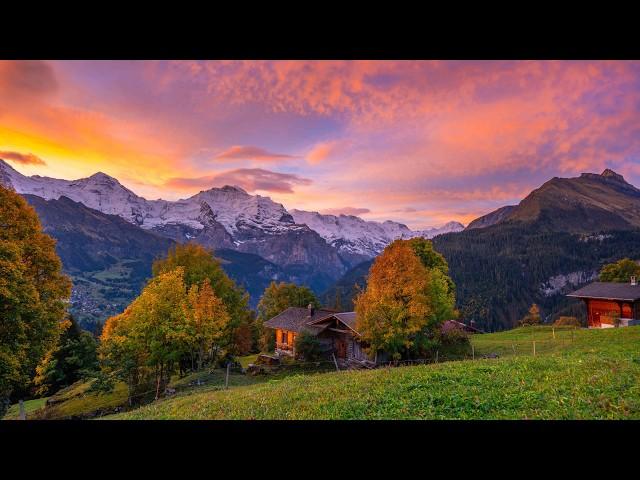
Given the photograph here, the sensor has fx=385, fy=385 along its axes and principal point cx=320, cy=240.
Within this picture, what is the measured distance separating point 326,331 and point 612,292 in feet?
120

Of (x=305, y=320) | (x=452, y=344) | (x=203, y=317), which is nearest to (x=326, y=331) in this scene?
(x=305, y=320)

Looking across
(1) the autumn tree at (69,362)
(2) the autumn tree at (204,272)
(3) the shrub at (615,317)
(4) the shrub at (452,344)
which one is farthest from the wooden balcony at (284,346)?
(3) the shrub at (615,317)

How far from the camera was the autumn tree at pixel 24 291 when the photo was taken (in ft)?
55.9

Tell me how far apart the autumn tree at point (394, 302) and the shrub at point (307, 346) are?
40.4 feet

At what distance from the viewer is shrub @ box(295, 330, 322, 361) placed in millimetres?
41750

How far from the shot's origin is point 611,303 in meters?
48.7

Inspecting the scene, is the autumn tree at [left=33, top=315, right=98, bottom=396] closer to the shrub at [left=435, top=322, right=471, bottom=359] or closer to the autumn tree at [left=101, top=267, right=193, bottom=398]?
the autumn tree at [left=101, top=267, right=193, bottom=398]

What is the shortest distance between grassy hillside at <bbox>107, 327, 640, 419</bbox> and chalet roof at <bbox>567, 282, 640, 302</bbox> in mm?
39668

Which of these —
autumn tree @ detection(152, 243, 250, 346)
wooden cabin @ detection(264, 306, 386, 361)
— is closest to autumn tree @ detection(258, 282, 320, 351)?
wooden cabin @ detection(264, 306, 386, 361)

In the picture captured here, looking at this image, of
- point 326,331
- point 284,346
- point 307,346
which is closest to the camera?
point 307,346

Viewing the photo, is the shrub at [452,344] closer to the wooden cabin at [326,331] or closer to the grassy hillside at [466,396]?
the wooden cabin at [326,331]

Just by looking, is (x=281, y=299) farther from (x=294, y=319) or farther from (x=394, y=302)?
(x=394, y=302)
